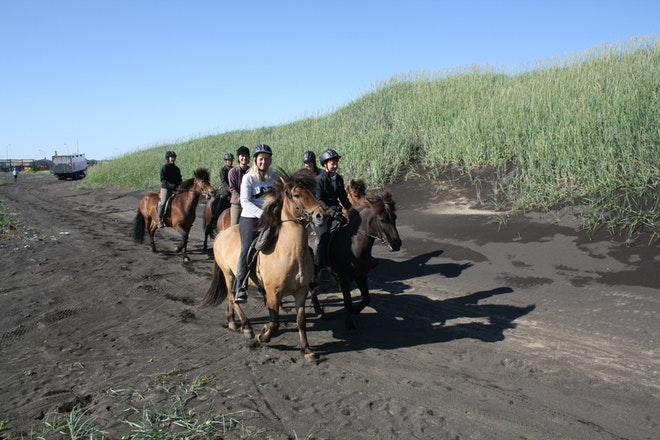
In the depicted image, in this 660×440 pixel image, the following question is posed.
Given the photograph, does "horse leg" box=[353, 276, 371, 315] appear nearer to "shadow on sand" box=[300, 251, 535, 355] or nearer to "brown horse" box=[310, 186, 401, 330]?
"brown horse" box=[310, 186, 401, 330]

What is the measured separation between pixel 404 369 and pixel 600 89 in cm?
1214

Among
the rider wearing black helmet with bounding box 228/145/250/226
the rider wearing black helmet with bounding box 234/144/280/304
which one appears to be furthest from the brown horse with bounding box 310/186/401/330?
the rider wearing black helmet with bounding box 228/145/250/226

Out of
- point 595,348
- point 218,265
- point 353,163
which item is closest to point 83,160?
point 353,163

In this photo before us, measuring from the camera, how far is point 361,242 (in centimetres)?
735

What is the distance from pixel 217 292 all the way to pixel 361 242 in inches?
89.9

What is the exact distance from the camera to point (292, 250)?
5.62 metres

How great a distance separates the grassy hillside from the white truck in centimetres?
3405

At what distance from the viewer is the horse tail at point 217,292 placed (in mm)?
7180

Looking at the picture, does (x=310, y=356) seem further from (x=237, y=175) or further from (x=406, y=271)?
(x=406, y=271)

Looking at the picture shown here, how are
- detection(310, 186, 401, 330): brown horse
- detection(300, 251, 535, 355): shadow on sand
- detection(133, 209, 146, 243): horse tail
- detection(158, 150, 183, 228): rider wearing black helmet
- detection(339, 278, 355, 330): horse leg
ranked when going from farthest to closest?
detection(133, 209, 146, 243): horse tail < detection(158, 150, 183, 228): rider wearing black helmet < detection(310, 186, 401, 330): brown horse < detection(339, 278, 355, 330): horse leg < detection(300, 251, 535, 355): shadow on sand

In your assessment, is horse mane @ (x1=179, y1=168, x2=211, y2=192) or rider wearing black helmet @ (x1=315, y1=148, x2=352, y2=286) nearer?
rider wearing black helmet @ (x1=315, y1=148, x2=352, y2=286)

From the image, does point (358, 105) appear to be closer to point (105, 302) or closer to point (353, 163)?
point (353, 163)

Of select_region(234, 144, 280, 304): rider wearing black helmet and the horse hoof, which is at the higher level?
select_region(234, 144, 280, 304): rider wearing black helmet

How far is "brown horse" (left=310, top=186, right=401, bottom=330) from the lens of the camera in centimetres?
726
